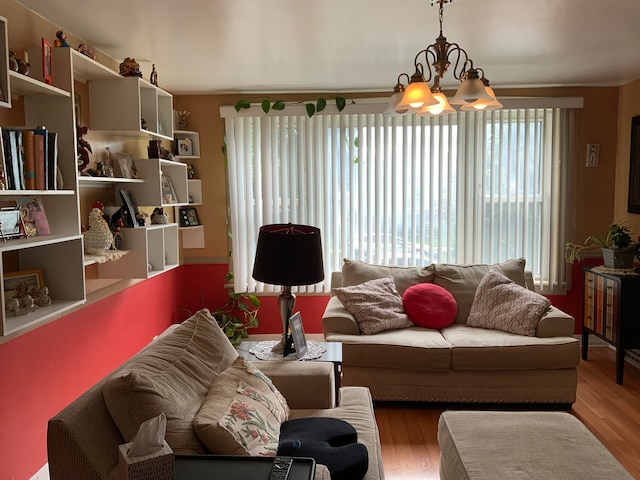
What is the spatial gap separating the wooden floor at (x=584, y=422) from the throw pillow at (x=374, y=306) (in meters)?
0.57

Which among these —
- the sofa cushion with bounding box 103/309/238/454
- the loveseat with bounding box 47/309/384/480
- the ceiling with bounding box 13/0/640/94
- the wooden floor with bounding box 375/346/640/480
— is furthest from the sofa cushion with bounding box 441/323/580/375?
the ceiling with bounding box 13/0/640/94

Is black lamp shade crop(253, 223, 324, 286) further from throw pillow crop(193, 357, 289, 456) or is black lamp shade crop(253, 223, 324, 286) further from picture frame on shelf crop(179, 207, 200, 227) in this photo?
picture frame on shelf crop(179, 207, 200, 227)

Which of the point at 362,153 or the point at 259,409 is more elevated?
the point at 362,153

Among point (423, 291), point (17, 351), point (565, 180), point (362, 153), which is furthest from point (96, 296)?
point (565, 180)

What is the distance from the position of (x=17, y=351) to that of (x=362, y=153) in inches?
131

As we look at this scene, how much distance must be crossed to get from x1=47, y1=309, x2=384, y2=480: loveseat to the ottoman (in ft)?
1.21

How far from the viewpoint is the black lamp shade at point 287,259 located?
271 cm

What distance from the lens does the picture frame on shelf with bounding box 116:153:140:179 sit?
355cm

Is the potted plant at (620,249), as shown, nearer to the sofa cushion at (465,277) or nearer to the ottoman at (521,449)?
the sofa cushion at (465,277)

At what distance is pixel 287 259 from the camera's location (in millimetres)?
2705

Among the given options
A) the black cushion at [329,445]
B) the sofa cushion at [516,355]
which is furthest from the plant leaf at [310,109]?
the black cushion at [329,445]

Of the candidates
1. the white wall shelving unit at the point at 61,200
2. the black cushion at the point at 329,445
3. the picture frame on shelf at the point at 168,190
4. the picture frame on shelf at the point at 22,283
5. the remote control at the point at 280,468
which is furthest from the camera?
the picture frame on shelf at the point at 168,190

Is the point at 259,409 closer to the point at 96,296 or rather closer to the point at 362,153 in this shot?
the point at 96,296

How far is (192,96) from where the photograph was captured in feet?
16.3
